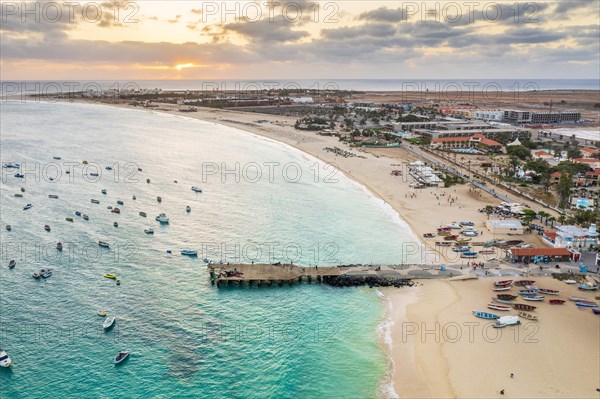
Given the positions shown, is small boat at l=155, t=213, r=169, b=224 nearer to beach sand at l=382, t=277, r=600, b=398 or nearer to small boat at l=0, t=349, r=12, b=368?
small boat at l=0, t=349, r=12, b=368

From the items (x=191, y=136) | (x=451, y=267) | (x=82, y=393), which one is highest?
(x=191, y=136)

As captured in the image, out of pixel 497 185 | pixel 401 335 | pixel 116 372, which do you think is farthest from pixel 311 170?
pixel 116 372

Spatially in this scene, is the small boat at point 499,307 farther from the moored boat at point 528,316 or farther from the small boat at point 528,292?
the small boat at point 528,292

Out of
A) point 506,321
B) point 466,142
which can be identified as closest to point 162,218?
point 506,321

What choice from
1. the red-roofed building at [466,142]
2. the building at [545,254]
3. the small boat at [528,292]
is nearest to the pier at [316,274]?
the small boat at [528,292]

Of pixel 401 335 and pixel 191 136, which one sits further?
pixel 191 136

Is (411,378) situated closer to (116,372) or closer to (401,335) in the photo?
(401,335)

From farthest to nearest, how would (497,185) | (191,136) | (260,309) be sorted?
(191,136) → (497,185) → (260,309)

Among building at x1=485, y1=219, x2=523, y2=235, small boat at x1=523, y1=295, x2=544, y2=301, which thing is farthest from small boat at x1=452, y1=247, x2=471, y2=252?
small boat at x1=523, y1=295, x2=544, y2=301
